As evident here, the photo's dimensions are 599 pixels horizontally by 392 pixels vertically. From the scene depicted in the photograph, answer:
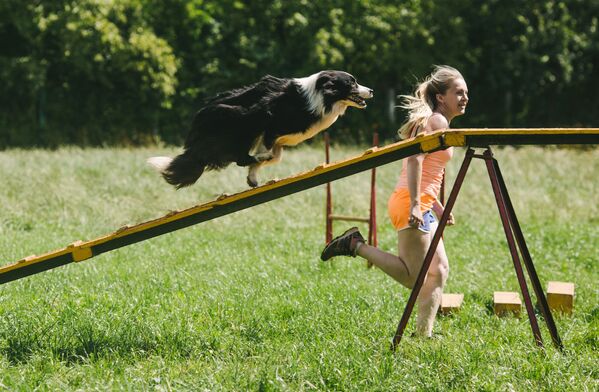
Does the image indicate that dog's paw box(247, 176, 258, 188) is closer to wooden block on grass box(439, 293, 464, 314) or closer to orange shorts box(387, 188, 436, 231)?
orange shorts box(387, 188, 436, 231)

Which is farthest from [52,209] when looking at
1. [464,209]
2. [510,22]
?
[510,22]

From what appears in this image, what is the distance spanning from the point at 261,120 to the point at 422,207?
3.73 feet

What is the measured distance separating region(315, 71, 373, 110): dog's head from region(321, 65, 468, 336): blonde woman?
40 cm

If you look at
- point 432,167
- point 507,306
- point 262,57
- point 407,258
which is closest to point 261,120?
point 432,167

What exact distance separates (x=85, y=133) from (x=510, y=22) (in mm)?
12157

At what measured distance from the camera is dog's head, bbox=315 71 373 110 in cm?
424

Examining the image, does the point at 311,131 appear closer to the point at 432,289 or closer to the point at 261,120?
the point at 261,120

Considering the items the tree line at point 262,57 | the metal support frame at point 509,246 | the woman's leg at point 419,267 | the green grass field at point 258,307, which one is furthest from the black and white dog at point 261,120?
the tree line at point 262,57

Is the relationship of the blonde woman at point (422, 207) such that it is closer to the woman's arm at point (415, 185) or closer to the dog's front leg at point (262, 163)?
the woman's arm at point (415, 185)

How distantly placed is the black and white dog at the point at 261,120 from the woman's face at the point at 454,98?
0.55 m

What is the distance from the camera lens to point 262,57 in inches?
722

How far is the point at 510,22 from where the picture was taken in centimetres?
1986

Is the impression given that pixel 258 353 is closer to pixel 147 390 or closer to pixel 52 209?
pixel 147 390

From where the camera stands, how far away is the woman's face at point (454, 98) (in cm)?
447
